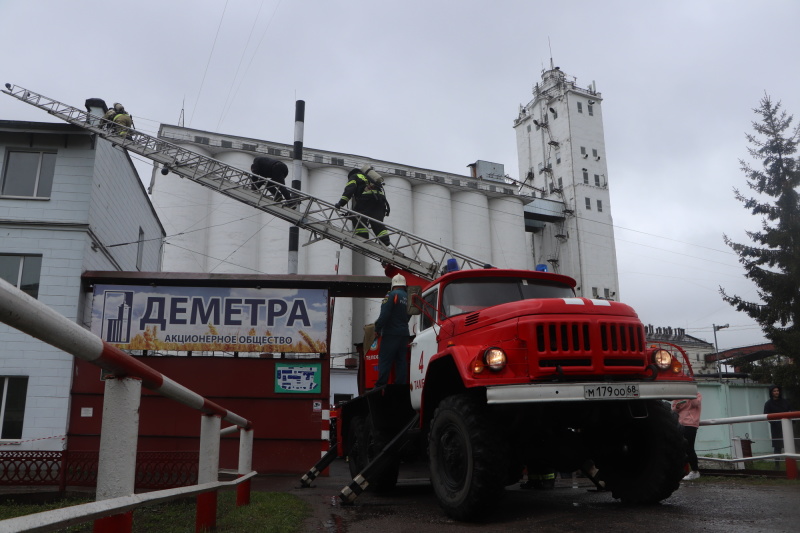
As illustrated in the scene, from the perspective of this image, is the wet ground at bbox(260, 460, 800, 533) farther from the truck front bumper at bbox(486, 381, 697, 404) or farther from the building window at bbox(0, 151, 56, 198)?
the building window at bbox(0, 151, 56, 198)

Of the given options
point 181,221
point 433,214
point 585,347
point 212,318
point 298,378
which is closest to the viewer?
point 585,347

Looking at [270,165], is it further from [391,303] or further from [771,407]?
[771,407]

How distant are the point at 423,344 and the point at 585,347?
2.39 metres

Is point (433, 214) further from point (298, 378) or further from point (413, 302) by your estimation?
point (413, 302)

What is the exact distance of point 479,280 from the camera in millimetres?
8188

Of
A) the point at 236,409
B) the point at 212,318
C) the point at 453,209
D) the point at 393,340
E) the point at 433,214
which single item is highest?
the point at 453,209

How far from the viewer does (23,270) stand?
15930mm

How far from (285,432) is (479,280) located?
30.5 ft

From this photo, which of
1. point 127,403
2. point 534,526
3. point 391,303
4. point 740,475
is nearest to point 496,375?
point 534,526

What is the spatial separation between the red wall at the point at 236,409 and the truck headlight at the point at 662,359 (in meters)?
10.5

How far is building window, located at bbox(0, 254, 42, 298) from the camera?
15781 mm

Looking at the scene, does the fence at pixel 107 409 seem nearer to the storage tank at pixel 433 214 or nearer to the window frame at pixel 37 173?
the window frame at pixel 37 173

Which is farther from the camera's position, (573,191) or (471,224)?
(573,191)

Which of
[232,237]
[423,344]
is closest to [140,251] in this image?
[232,237]
